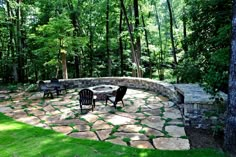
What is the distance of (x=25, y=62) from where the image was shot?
52.8ft

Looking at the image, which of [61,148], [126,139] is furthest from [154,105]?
[61,148]

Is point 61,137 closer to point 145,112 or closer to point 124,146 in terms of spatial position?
point 124,146

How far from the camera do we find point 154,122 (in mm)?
5555

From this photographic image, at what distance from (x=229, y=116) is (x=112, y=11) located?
37.6ft

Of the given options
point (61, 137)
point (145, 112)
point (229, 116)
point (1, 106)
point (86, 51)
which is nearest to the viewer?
point (229, 116)

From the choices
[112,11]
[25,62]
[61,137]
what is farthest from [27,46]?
[61,137]

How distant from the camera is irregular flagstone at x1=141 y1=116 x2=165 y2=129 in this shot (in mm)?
5277

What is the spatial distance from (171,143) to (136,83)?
5714 millimetres

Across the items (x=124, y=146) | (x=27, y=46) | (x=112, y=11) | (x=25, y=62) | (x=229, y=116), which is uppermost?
(x=112, y=11)

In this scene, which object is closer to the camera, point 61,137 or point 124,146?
point 124,146

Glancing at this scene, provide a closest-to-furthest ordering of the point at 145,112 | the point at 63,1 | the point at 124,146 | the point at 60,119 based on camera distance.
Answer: the point at 124,146 → the point at 60,119 → the point at 145,112 → the point at 63,1

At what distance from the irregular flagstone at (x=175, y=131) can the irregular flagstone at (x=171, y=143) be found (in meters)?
0.25

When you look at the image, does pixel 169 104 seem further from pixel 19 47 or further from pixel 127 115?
pixel 19 47

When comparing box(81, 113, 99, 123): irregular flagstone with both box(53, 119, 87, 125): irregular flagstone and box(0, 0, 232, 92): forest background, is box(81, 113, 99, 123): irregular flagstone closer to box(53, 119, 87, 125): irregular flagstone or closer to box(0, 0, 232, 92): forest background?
box(53, 119, 87, 125): irregular flagstone
